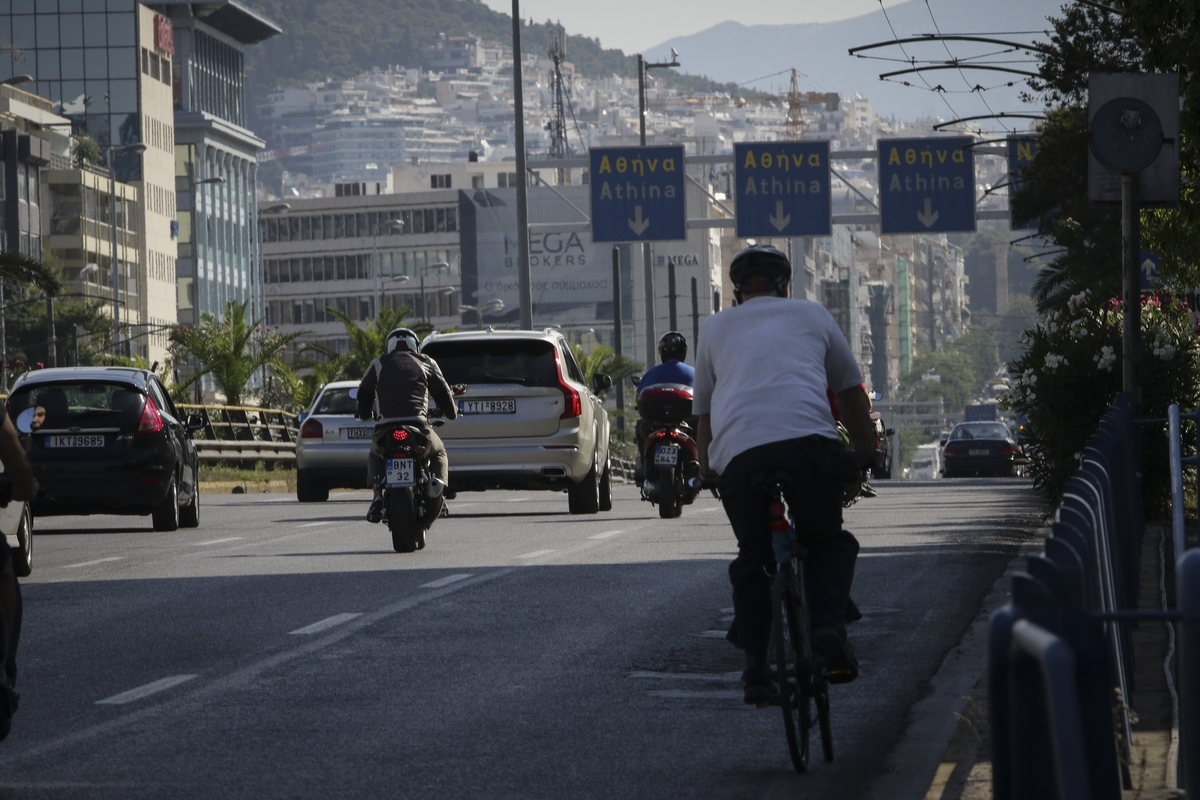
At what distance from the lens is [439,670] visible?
9.69m

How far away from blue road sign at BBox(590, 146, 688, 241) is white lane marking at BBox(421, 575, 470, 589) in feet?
105

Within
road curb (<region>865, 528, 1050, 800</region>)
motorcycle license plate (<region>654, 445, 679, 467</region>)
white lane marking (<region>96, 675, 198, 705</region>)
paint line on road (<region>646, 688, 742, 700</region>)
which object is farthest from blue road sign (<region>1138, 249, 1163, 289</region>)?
white lane marking (<region>96, 675, 198, 705</region>)

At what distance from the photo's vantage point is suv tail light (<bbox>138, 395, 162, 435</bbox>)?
67.6 feet

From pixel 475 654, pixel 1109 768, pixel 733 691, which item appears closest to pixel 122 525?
pixel 475 654

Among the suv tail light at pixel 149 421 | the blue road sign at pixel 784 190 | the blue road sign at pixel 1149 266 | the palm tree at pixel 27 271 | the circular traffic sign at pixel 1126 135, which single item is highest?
the blue road sign at pixel 784 190

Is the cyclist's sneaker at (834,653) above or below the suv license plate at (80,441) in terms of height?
below

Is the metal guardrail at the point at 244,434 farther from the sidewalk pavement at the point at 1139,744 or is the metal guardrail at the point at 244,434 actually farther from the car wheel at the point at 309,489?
the sidewalk pavement at the point at 1139,744

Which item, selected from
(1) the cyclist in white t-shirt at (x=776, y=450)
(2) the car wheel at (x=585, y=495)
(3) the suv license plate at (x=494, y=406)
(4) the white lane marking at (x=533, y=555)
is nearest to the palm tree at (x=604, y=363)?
(2) the car wheel at (x=585, y=495)

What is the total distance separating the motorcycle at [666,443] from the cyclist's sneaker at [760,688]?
13580 mm

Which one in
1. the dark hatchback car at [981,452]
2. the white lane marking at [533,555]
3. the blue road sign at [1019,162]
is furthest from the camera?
the dark hatchback car at [981,452]

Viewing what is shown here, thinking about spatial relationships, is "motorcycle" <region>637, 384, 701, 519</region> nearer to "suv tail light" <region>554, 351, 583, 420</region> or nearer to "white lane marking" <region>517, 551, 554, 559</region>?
"suv tail light" <region>554, 351, 583, 420</region>

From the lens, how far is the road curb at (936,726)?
6766 mm

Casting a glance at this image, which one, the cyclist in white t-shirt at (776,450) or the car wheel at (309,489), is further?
the car wheel at (309,489)

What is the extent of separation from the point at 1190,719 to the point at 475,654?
7116 millimetres
